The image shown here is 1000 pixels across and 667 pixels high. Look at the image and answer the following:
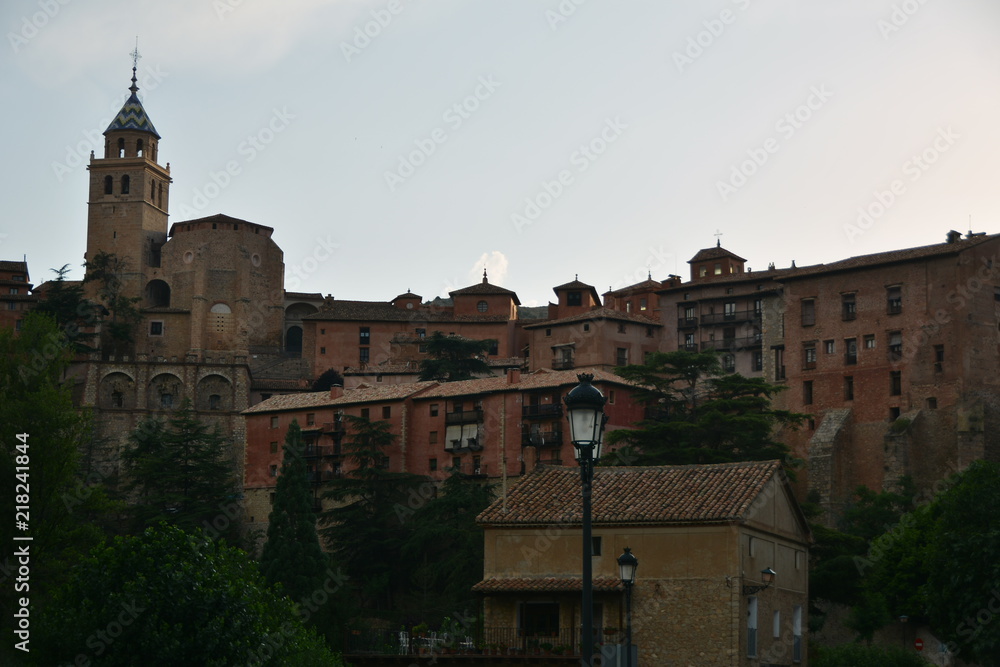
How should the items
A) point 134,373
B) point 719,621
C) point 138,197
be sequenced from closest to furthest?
point 719,621 < point 134,373 < point 138,197

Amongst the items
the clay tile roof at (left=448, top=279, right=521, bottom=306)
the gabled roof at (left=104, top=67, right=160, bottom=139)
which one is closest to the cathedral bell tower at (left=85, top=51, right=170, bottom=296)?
the gabled roof at (left=104, top=67, right=160, bottom=139)

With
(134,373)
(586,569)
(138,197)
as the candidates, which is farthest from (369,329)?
(586,569)

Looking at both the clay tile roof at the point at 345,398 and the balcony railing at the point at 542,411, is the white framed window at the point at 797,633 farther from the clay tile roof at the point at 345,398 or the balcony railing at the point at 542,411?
the clay tile roof at the point at 345,398

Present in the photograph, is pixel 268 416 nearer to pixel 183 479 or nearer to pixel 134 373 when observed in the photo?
pixel 183 479

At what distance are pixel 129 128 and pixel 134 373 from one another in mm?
26829

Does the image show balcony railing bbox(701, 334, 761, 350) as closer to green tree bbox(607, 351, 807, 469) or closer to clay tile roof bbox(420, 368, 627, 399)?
clay tile roof bbox(420, 368, 627, 399)

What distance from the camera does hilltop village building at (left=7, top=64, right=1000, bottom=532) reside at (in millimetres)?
66625

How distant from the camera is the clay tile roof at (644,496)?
1309 inches

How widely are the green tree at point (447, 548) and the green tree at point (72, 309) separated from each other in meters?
34.3

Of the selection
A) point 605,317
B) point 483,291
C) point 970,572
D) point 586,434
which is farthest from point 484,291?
point 586,434

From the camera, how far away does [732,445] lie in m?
55.9

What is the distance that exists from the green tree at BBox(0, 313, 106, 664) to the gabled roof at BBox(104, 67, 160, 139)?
232ft

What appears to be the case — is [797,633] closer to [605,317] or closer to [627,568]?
[627,568]

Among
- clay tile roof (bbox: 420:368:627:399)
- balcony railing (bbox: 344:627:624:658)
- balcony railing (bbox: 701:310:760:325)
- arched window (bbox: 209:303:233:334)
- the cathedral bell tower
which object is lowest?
balcony railing (bbox: 344:627:624:658)
